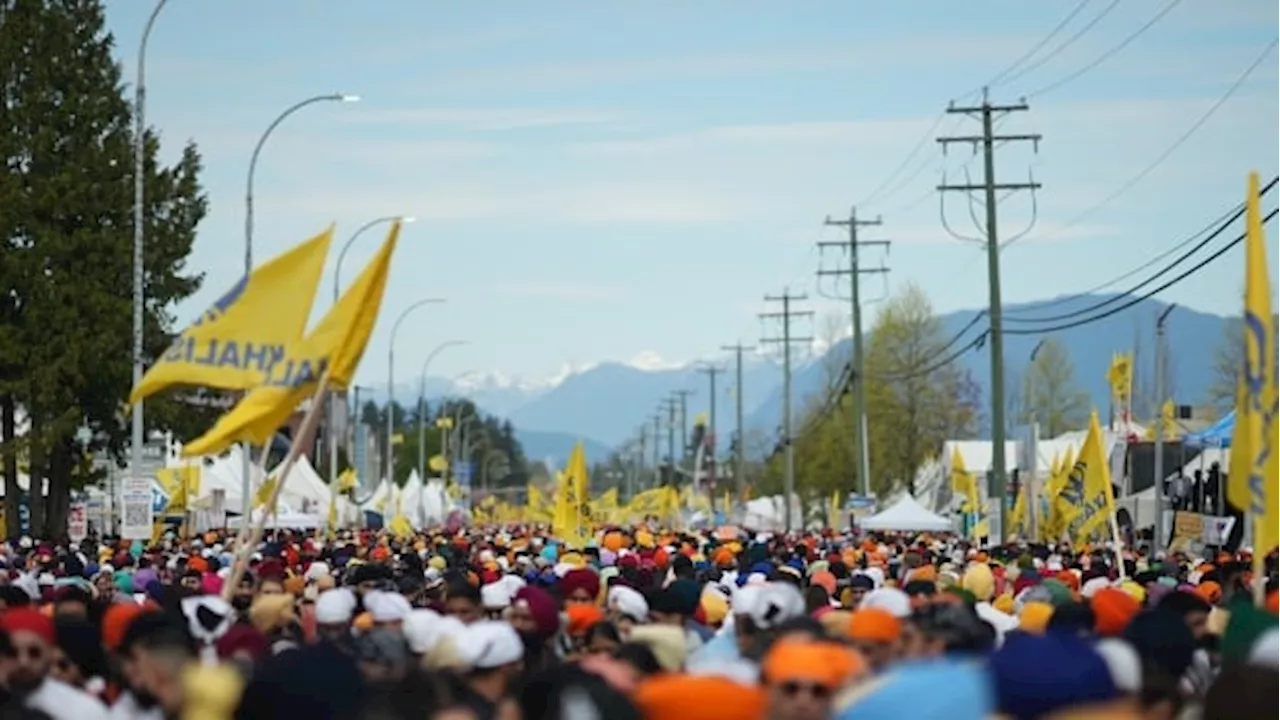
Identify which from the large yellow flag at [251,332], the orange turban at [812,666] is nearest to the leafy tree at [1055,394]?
the large yellow flag at [251,332]

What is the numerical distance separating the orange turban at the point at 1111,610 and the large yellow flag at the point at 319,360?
15.6 feet

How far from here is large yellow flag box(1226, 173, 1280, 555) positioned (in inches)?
579

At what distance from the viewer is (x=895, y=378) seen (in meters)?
105

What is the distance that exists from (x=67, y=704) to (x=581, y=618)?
4.72 metres

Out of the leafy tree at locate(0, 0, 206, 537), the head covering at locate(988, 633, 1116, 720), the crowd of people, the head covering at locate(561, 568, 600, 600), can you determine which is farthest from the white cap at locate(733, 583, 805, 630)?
the leafy tree at locate(0, 0, 206, 537)

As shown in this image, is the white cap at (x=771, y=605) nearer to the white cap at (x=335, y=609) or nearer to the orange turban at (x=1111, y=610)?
the orange turban at (x=1111, y=610)

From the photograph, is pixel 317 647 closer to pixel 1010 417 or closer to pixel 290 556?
pixel 290 556

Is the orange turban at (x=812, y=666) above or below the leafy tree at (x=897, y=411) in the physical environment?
below

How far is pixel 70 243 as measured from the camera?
189ft

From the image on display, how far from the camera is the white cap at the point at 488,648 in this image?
1185 centimetres

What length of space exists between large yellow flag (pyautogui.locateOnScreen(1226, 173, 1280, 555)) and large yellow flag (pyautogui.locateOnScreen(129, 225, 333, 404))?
19.1ft

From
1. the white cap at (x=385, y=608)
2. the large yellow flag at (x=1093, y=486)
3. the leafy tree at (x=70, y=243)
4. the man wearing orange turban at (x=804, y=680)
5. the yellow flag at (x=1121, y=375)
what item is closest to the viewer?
the man wearing orange turban at (x=804, y=680)

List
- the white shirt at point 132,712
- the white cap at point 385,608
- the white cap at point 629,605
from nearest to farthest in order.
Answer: the white shirt at point 132,712 < the white cap at point 385,608 < the white cap at point 629,605

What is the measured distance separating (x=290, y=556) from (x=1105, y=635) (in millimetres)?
19796
